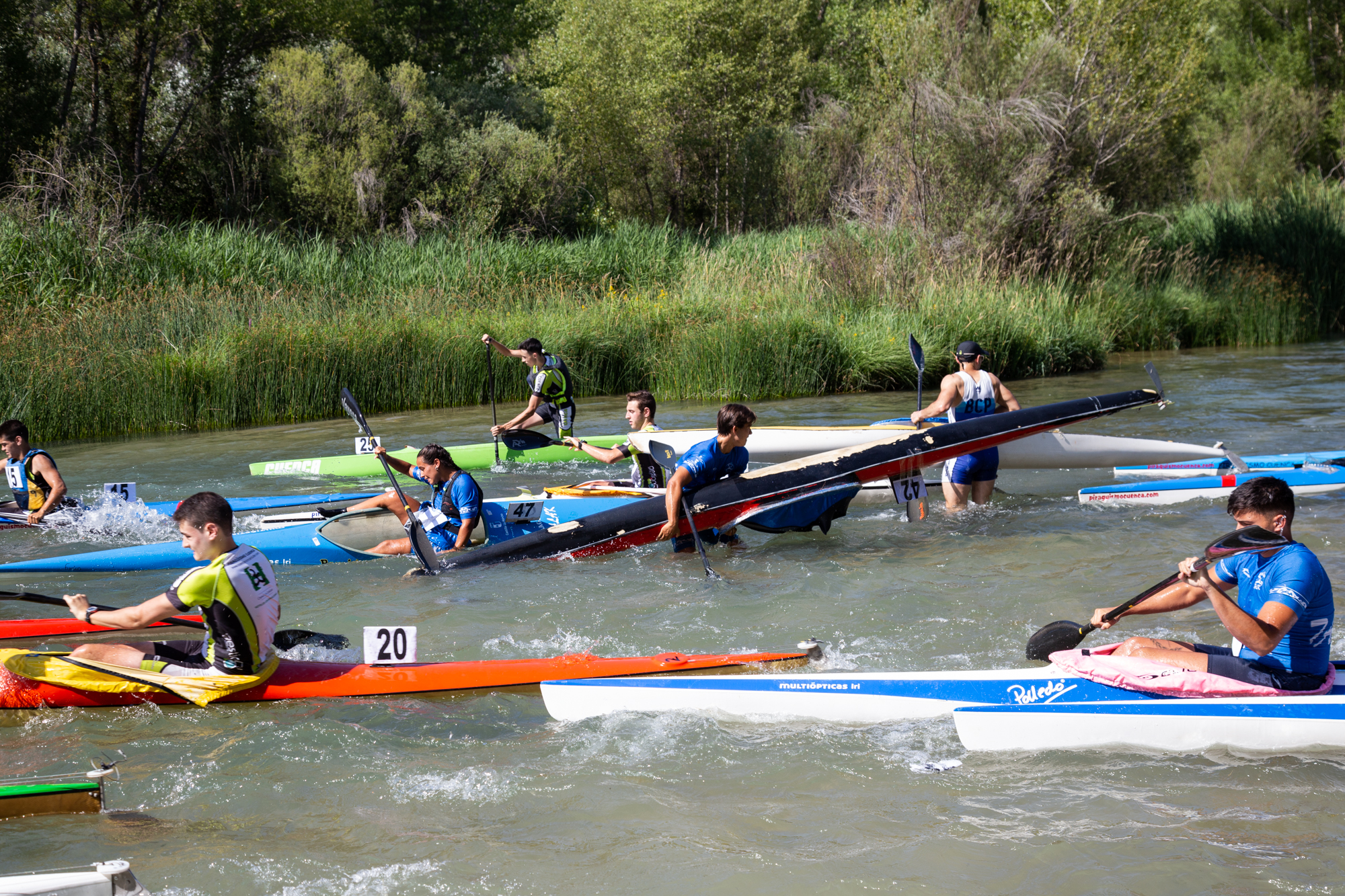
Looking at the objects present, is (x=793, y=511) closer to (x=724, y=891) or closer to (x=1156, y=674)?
(x=1156, y=674)

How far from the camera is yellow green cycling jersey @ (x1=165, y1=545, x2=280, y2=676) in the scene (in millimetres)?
4871

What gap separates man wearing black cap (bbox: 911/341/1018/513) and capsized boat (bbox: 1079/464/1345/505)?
960 millimetres

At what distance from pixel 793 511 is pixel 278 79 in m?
21.1

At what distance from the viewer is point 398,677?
5281 mm

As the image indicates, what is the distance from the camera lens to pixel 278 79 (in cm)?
2441

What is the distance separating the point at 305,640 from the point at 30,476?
15.6ft

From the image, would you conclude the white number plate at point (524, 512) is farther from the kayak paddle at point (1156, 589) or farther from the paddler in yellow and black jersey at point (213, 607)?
the kayak paddle at point (1156, 589)

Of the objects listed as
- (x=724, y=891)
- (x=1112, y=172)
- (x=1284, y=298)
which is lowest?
(x=724, y=891)

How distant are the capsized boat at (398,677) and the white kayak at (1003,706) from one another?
7.8 inches

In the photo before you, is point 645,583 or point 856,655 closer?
point 856,655

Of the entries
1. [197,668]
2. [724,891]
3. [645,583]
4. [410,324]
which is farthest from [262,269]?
[724,891]

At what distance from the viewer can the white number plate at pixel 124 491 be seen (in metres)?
8.98

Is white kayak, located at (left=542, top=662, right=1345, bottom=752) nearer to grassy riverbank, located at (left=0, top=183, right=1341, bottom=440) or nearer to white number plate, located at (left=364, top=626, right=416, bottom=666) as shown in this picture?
white number plate, located at (left=364, top=626, right=416, bottom=666)

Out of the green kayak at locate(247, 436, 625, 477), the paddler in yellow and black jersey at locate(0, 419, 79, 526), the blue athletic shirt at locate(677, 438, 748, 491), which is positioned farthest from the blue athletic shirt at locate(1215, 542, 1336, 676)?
the paddler in yellow and black jersey at locate(0, 419, 79, 526)
